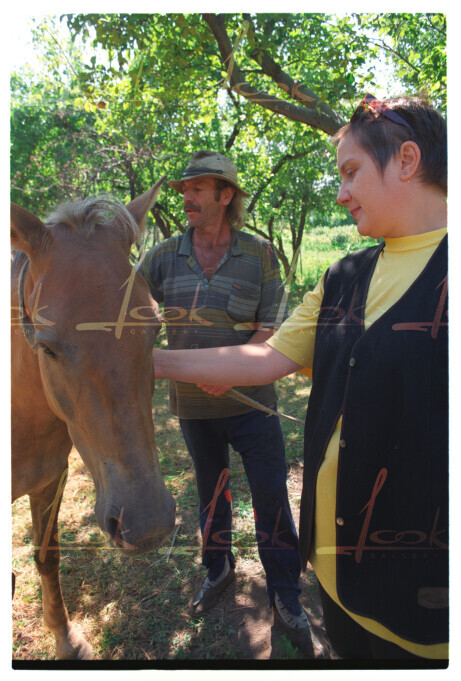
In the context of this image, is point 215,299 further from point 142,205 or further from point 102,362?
point 102,362

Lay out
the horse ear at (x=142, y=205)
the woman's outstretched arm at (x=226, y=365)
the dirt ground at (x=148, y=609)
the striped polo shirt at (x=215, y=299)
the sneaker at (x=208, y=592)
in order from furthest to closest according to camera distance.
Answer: the sneaker at (x=208, y=592) → the striped polo shirt at (x=215, y=299) → the dirt ground at (x=148, y=609) → the horse ear at (x=142, y=205) → the woman's outstretched arm at (x=226, y=365)

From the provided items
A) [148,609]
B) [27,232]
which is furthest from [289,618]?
[27,232]

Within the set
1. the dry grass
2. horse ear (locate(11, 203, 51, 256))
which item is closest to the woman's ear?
horse ear (locate(11, 203, 51, 256))

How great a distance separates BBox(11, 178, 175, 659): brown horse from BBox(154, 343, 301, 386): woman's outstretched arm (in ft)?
0.42

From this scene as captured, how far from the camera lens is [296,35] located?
7.43ft

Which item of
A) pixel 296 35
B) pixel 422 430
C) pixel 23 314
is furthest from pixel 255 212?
pixel 422 430

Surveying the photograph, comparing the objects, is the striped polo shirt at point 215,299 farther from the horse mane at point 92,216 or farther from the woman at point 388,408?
the woman at point 388,408

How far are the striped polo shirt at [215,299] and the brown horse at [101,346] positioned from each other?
604 millimetres

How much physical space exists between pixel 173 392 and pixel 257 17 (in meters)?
2.11

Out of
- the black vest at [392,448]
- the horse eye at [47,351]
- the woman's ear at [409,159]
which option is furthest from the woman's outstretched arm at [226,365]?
the woman's ear at [409,159]

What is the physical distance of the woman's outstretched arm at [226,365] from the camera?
5.08 feet

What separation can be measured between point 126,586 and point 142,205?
212 centimetres

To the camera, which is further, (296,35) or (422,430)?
(296,35)
